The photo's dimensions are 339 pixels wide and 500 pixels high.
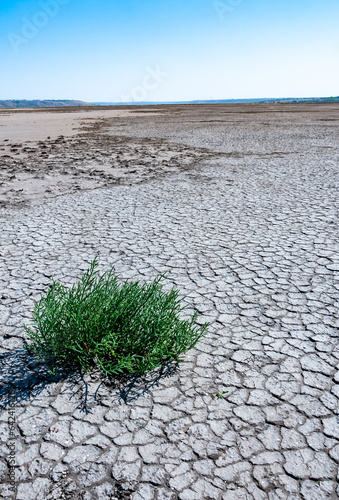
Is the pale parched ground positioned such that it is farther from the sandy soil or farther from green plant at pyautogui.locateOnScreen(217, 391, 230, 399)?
the sandy soil

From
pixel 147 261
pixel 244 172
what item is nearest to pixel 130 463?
pixel 147 261

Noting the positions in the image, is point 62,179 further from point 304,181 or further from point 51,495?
point 51,495

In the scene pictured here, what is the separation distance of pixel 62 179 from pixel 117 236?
429 centimetres

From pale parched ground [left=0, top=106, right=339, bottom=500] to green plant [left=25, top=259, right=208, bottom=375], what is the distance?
156 millimetres

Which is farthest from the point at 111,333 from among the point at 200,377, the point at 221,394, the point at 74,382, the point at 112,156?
the point at 112,156

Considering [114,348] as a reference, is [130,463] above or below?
below

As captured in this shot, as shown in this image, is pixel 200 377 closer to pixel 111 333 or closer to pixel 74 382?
pixel 111 333

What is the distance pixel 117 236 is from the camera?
5.32 meters

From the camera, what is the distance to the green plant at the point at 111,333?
8.61ft

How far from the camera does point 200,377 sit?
106 inches

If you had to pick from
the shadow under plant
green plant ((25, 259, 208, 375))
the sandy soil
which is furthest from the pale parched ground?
the sandy soil

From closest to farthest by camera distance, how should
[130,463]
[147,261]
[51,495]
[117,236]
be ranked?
[51,495] < [130,463] < [147,261] < [117,236]

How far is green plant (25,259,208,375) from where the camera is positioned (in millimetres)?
2625

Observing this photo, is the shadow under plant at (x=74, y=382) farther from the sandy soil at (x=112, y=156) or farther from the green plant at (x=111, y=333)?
the sandy soil at (x=112, y=156)
